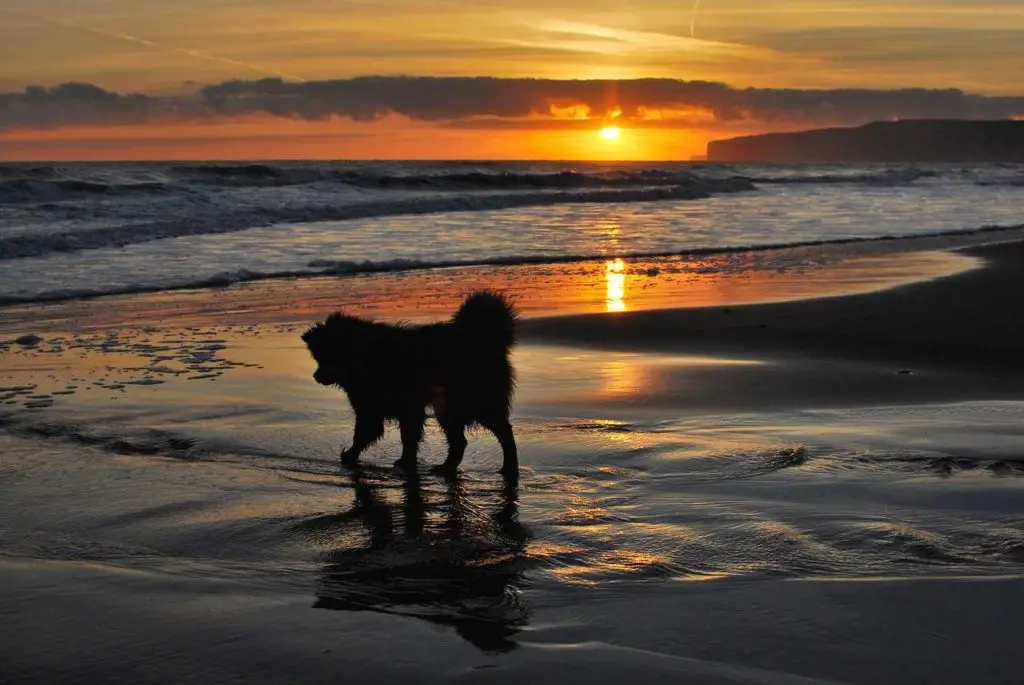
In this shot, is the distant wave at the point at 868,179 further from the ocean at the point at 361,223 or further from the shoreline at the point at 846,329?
the shoreline at the point at 846,329

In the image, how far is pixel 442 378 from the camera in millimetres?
5820

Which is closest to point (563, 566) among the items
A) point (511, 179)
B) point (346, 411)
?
point (346, 411)

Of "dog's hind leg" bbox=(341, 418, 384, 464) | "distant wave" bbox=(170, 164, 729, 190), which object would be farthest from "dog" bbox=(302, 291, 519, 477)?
"distant wave" bbox=(170, 164, 729, 190)

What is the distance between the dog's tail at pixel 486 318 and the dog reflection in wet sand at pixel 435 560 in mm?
747

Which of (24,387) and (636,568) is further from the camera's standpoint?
(24,387)

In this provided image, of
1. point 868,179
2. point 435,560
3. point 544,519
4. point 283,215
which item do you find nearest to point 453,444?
point 544,519

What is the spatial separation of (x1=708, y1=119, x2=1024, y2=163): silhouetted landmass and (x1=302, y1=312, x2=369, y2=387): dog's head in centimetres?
14252

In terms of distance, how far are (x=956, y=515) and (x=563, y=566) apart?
1.63 meters

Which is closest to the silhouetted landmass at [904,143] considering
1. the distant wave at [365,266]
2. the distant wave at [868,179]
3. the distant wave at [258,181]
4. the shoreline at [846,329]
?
the distant wave at [868,179]

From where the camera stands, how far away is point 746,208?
30.1 m

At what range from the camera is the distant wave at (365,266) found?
41.8 ft

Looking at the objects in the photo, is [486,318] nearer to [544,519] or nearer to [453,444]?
[453,444]

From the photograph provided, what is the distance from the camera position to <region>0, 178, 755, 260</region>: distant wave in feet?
57.9

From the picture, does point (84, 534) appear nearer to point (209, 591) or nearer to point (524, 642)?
point (209, 591)
